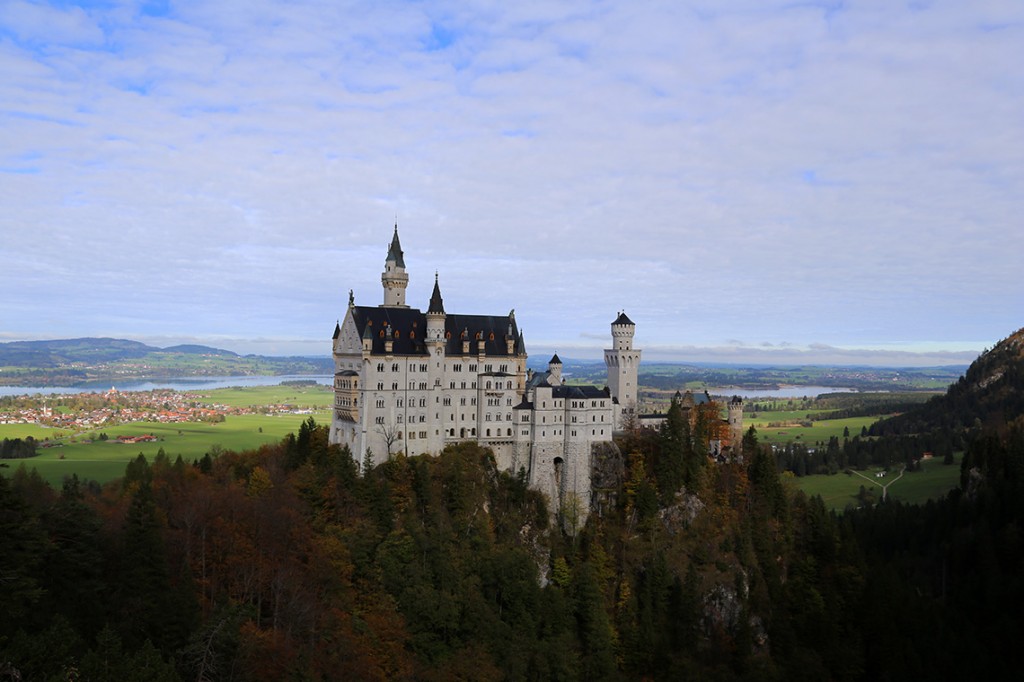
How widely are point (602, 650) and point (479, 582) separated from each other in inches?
542

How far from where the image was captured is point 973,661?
81.8 metres

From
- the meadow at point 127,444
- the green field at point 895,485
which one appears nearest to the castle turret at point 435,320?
the meadow at point 127,444

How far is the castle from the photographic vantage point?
77125 millimetres

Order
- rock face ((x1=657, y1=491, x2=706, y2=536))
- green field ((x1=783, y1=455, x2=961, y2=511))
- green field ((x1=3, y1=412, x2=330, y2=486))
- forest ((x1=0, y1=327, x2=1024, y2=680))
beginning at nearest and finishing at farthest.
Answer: forest ((x1=0, y1=327, x2=1024, y2=680)) → rock face ((x1=657, y1=491, x2=706, y2=536)) → green field ((x1=3, y1=412, x2=330, y2=486)) → green field ((x1=783, y1=455, x2=961, y2=511))

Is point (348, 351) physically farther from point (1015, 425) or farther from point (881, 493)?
point (1015, 425)

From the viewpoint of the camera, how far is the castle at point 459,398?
7712 cm

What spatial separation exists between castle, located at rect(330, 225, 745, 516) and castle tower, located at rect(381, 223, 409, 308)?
11 centimetres

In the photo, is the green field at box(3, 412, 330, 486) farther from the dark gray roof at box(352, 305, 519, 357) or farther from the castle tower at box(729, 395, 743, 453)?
the castle tower at box(729, 395, 743, 453)

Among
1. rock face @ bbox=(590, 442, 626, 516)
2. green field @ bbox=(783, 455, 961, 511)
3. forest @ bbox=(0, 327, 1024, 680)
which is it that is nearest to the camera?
forest @ bbox=(0, 327, 1024, 680)

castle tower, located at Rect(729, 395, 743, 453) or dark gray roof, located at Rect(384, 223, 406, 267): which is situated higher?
dark gray roof, located at Rect(384, 223, 406, 267)

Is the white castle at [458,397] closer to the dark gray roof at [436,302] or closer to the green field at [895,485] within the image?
the dark gray roof at [436,302]

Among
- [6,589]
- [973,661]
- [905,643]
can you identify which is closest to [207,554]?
[6,589]

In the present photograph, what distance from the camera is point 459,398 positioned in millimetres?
82312

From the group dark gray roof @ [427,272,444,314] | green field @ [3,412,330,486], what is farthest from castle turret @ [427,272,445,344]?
green field @ [3,412,330,486]
